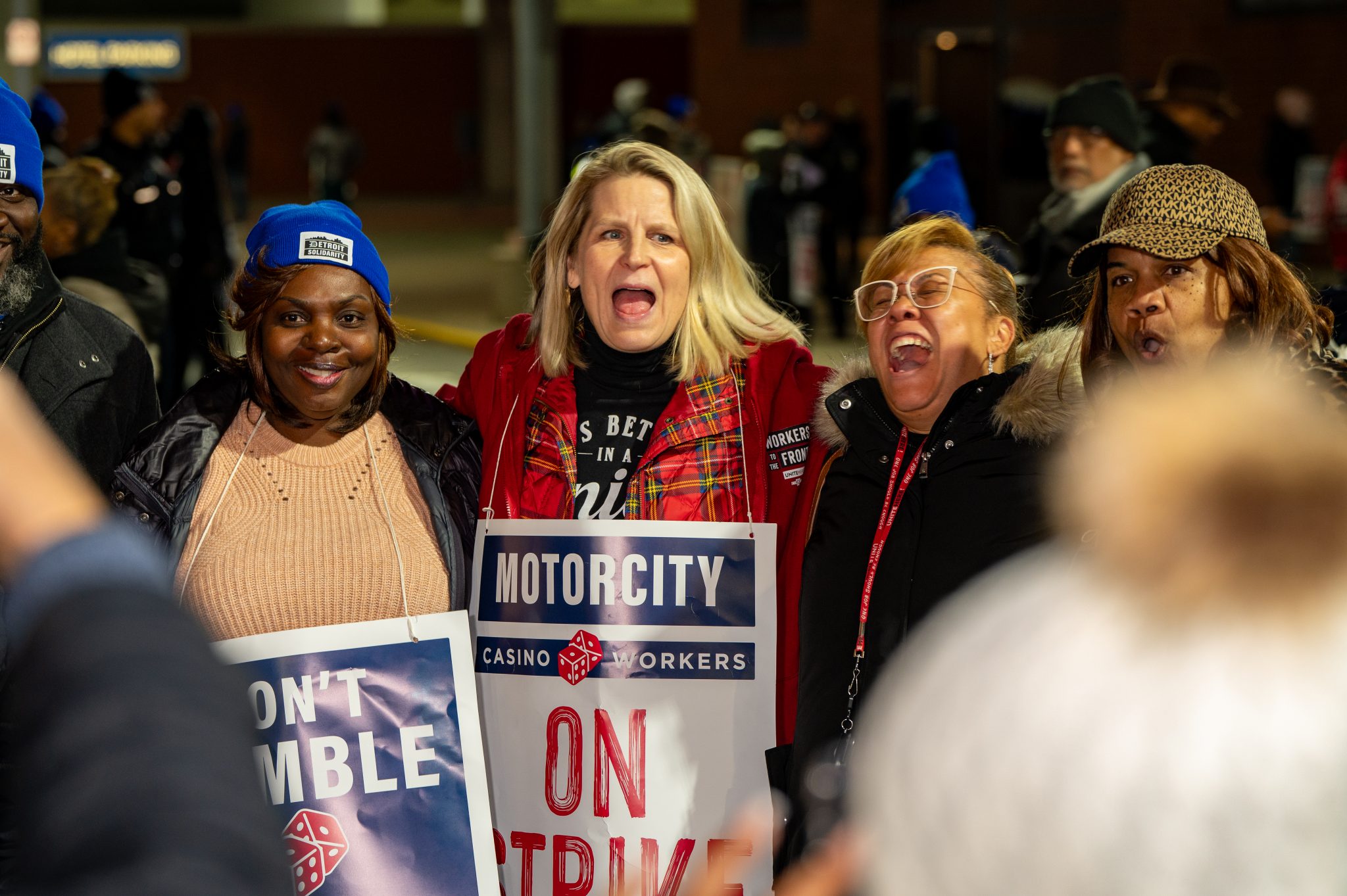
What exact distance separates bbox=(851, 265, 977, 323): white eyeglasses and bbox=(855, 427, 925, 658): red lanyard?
1.12 feet

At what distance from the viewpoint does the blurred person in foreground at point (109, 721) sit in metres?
1.08

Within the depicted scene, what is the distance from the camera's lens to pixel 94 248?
22.7 ft

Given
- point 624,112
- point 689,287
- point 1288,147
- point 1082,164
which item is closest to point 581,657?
point 689,287

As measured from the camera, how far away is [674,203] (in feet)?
11.8

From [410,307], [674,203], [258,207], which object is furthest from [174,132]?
[258,207]

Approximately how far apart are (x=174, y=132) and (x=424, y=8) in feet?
110

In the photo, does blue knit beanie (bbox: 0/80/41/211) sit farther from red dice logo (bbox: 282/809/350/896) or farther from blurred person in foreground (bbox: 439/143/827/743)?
red dice logo (bbox: 282/809/350/896)

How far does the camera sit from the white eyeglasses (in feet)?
10.5

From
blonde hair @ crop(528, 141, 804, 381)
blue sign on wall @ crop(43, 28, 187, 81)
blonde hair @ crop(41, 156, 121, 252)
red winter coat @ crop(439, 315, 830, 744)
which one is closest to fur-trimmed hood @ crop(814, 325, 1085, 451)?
red winter coat @ crop(439, 315, 830, 744)

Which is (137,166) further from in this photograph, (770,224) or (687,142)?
(770,224)

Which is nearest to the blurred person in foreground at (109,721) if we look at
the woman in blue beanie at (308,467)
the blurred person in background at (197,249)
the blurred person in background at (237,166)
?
the woman in blue beanie at (308,467)

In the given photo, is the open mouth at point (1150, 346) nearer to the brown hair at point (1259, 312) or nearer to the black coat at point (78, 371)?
the brown hair at point (1259, 312)

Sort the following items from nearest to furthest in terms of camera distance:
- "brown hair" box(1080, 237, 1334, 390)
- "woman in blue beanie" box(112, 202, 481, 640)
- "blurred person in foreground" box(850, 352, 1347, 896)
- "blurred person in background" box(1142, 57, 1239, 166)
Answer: "blurred person in foreground" box(850, 352, 1347, 896) < "brown hair" box(1080, 237, 1334, 390) < "woman in blue beanie" box(112, 202, 481, 640) < "blurred person in background" box(1142, 57, 1239, 166)

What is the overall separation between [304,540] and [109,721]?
2.17m
